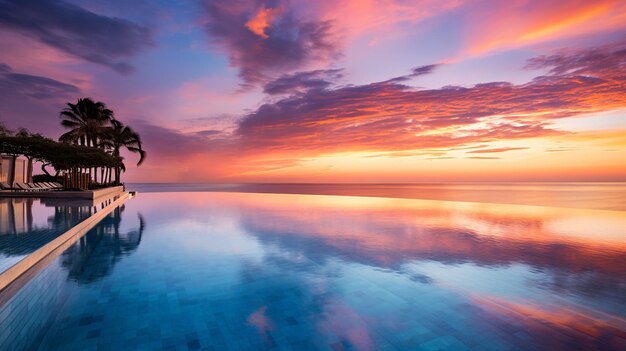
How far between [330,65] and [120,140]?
26691mm

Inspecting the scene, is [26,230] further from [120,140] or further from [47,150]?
[120,140]

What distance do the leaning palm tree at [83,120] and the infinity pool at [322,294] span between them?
22.8 meters

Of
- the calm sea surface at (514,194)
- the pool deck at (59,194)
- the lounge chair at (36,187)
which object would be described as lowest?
the calm sea surface at (514,194)

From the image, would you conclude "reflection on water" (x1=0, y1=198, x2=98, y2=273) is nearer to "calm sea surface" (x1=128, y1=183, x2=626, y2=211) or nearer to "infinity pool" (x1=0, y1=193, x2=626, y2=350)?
"infinity pool" (x1=0, y1=193, x2=626, y2=350)

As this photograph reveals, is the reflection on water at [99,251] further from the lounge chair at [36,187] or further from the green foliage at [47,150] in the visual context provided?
the lounge chair at [36,187]

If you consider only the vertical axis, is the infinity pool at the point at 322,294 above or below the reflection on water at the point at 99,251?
below

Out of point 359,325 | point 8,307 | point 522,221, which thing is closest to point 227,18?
point 8,307

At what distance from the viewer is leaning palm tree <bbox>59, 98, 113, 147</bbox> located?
88.7ft

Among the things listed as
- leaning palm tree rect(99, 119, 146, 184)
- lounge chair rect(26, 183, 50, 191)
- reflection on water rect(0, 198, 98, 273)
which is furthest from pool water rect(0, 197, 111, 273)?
leaning palm tree rect(99, 119, 146, 184)

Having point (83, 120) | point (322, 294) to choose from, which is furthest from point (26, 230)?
point (83, 120)

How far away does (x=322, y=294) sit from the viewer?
18.3ft

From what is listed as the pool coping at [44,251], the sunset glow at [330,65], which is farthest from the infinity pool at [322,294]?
the sunset glow at [330,65]

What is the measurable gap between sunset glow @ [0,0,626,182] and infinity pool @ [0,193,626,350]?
9.57m

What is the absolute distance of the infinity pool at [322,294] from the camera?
3982mm
